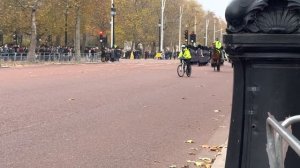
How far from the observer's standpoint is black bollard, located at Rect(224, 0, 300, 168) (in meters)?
3.06

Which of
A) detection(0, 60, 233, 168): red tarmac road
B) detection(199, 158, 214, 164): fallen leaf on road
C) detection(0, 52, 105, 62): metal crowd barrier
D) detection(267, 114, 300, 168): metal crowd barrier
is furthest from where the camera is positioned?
detection(0, 52, 105, 62): metal crowd barrier

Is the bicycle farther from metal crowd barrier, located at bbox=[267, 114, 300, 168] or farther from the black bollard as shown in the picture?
metal crowd barrier, located at bbox=[267, 114, 300, 168]

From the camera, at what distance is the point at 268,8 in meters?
3.09

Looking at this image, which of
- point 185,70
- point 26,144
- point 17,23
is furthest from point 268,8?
point 17,23

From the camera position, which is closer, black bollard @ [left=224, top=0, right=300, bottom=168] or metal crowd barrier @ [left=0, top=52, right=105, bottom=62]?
black bollard @ [left=224, top=0, right=300, bottom=168]

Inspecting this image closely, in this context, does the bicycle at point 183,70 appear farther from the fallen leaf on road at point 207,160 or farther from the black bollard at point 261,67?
the black bollard at point 261,67

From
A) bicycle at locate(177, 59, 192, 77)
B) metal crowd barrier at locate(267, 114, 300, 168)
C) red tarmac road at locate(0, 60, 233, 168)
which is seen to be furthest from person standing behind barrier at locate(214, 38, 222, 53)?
metal crowd barrier at locate(267, 114, 300, 168)

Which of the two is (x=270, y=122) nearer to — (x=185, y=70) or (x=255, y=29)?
(x=255, y=29)

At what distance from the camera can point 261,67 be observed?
318 centimetres

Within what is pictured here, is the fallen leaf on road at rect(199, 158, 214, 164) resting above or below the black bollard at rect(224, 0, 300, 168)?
below

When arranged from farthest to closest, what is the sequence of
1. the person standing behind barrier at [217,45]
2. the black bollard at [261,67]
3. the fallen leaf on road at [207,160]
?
the person standing behind barrier at [217,45], the fallen leaf on road at [207,160], the black bollard at [261,67]

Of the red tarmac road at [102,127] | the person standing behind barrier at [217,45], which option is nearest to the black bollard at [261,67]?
the red tarmac road at [102,127]

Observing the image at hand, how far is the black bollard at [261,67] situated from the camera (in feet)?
10.0

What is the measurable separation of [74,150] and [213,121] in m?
3.99
